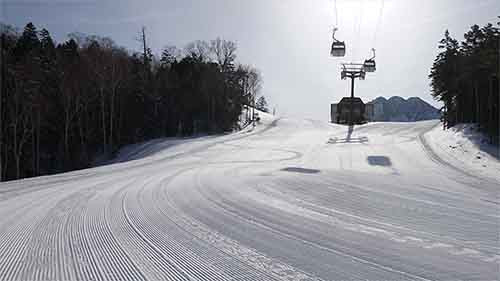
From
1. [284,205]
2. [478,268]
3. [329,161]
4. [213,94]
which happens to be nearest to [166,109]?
[213,94]

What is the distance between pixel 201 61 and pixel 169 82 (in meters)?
8.13

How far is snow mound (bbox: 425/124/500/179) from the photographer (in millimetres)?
12336

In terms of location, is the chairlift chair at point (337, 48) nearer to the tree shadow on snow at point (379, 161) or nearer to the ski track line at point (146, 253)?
the tree shadow on snow at point (379, 161)

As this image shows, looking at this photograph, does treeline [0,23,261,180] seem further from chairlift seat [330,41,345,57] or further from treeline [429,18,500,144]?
treeline [429,18,500,144]

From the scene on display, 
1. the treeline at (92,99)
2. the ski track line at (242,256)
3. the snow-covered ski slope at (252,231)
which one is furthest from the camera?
the treeline at (92,99)

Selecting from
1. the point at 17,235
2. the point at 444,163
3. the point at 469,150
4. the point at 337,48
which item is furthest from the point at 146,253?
the point at 337,48

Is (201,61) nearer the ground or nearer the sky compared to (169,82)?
nearer the sky

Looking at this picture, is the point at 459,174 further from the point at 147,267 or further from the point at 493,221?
the point at 147,267

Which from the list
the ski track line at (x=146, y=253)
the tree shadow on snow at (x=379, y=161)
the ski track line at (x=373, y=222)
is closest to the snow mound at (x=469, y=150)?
the tree shadow on snow at (x=379, y=161)

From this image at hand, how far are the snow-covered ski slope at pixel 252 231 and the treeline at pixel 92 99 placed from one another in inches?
883

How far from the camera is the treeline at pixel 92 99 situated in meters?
26.8

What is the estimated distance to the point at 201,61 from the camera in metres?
45.9

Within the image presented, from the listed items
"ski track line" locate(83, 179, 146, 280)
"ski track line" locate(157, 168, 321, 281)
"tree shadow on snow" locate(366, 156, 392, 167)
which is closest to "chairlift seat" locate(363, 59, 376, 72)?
"tree shadow on snow" locate(366, 156, 392, 167)

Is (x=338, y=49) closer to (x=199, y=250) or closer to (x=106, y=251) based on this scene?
(x=199, y=250)
